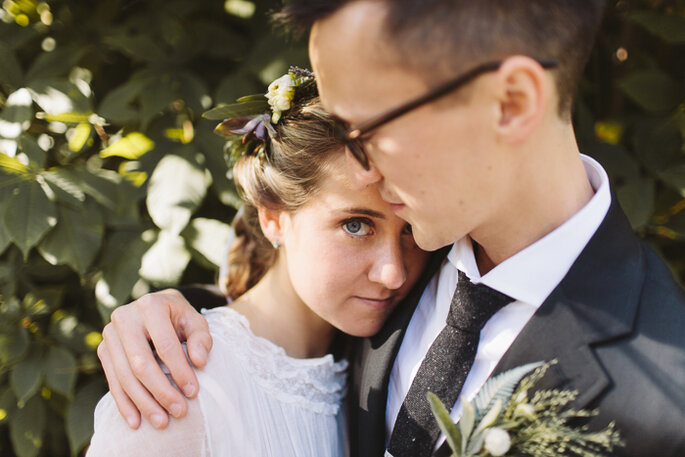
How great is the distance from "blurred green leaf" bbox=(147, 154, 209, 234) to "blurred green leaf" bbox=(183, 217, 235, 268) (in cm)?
10

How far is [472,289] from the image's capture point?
59.6 inches

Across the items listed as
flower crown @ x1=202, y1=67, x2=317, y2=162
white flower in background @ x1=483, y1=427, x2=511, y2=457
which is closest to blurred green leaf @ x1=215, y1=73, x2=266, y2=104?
flower crown @ x1=202, y1=67, x2=317, y2=162

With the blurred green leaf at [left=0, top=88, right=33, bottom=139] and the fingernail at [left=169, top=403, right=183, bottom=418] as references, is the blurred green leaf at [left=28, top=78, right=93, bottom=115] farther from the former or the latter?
the fingernail at [left=169, top=403, right=183, bottom=418]

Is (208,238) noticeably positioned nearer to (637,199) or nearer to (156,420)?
(156,420)

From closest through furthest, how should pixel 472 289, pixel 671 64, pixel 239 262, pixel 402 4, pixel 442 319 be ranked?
pixel 402 4 → pixel 472 289 → pixel 442 319 → pixel 239 262 → pixel 671 64

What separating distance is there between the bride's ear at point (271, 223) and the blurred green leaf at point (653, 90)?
4.42 ft

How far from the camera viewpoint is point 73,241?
2045 mm

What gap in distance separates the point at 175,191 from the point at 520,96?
53.0 inches

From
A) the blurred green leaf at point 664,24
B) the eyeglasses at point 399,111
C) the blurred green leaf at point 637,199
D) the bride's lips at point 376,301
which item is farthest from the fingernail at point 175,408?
the blurred green leaf at point 664,24

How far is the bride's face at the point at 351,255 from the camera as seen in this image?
1.66 m

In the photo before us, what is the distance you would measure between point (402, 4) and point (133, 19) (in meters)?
1.50

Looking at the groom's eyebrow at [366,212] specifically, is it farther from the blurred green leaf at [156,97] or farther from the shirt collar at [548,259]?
the blurred green leaf at [156,97]

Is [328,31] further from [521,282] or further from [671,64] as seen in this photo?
[671,64]

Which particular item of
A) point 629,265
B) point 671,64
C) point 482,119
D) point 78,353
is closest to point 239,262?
point 78,353
